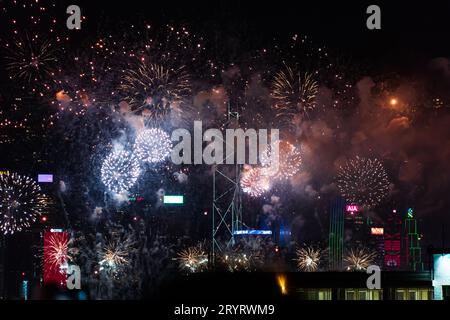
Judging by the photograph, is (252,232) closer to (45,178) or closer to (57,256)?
(57,256)

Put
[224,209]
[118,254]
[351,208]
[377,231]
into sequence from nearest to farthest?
1. [118,254]
2. [224,209]
3. [351,208]
4. [377,231]

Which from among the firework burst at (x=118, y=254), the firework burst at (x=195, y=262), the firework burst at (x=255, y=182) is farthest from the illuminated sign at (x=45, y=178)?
the firework burst at (x=255, y=182)

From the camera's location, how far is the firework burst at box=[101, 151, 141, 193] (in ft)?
110

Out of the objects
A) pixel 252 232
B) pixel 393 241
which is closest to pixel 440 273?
pixel 252 232

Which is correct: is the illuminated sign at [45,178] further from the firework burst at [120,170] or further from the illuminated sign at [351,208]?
the illuminated sign at [351,208]

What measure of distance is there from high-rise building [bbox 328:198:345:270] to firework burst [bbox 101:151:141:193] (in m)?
47.0

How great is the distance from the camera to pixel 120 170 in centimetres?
3394

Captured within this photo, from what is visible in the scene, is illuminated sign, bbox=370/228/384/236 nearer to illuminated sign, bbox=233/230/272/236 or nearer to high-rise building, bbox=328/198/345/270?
high-rise building, bbox=328/198/345/270

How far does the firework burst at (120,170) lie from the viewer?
3359cm

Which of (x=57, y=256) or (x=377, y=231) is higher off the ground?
(x=377, y=231)

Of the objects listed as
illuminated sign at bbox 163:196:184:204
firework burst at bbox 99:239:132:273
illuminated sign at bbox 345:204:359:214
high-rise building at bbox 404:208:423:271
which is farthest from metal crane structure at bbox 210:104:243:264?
high-rise building at bbox 404:208:423:271

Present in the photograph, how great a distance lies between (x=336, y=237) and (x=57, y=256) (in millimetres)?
50691
